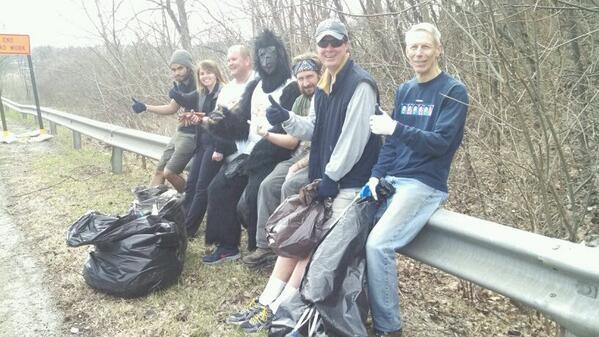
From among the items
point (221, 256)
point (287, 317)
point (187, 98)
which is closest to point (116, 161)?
Result: point (187, 98)

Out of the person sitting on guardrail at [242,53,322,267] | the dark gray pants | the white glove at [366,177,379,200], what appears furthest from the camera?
the dark gray pants

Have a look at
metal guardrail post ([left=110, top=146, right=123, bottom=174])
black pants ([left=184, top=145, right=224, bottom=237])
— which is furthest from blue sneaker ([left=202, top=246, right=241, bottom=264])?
metal guardrail post ([left=110, top=146, right=123, bottom=174])

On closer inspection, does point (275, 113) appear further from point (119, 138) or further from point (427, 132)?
point (119, 138)

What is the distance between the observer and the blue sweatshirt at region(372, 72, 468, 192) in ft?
8.58

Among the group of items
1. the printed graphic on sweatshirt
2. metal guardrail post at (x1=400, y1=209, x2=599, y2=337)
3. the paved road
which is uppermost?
the printed graphic on sweatshirt

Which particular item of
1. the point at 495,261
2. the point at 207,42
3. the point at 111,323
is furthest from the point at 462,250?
the point at 207,42

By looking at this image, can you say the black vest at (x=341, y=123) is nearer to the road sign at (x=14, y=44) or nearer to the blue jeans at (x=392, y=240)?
the blue jeans at (x=392, y=240)

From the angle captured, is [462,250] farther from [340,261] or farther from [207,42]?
[207,42]

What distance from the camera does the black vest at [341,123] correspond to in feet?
9.96

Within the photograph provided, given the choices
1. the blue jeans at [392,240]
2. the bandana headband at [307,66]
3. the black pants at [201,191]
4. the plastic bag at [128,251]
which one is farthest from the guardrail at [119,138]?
the blue jeans at [392,240]

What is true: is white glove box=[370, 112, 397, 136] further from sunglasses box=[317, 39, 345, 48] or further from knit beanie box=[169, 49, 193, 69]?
knit beanie box=[169, 49, 193, 69]

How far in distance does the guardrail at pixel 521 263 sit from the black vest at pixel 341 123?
0.59 meters

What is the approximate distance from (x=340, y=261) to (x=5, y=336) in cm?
226

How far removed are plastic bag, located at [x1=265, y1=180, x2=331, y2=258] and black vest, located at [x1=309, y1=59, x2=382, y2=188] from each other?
226 millimetres
